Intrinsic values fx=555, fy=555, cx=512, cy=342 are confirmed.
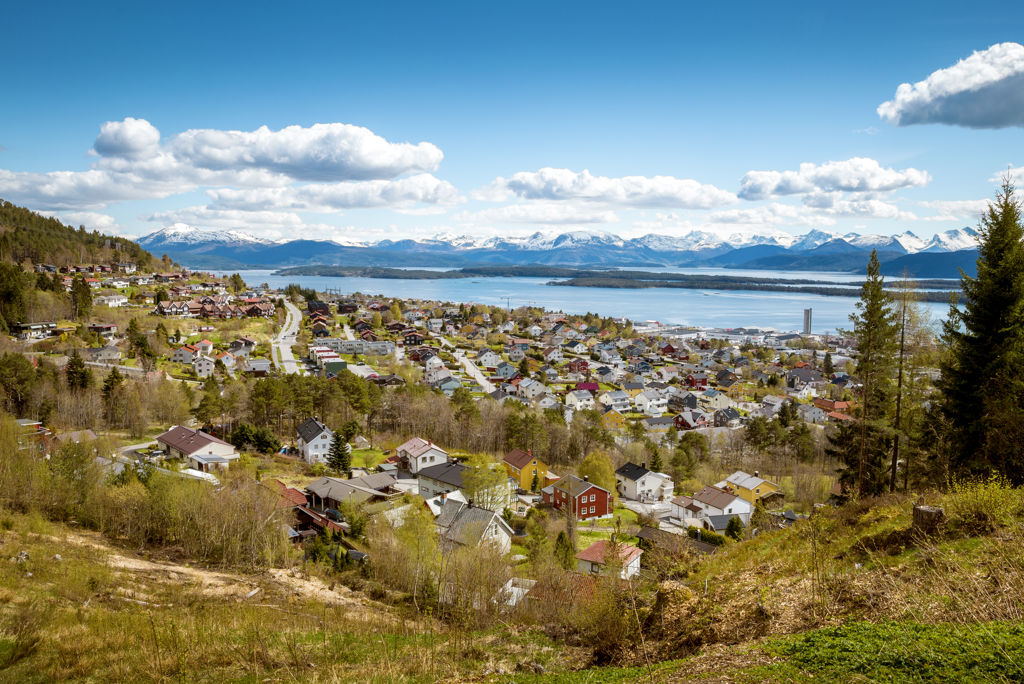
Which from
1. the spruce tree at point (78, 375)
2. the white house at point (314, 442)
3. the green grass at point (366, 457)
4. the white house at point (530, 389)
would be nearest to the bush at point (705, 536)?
the green grass at point (366, 457)

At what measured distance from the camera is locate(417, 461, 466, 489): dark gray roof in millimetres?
21469

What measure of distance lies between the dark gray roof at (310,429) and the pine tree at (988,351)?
23052 millimetres

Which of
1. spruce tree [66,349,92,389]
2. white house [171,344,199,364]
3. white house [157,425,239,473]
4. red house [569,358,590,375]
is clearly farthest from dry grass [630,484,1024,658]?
red house [569,358,590,375]

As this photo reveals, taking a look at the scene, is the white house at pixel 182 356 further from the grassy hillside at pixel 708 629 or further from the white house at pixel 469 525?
the grassy hillside at pixel 708 629

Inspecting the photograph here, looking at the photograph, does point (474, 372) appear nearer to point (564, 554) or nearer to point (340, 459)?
point (340, 459)

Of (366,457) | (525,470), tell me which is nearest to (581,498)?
(525,470)

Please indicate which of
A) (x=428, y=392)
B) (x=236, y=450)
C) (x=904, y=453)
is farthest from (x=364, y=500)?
(x=904, y=453)

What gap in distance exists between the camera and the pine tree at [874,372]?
11141mm

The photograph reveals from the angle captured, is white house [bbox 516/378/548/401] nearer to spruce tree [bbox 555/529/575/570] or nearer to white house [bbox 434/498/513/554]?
white house [bbox 434/498/513/554]

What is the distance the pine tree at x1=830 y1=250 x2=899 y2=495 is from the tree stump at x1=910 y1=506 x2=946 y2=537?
6.28 m

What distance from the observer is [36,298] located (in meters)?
41.8

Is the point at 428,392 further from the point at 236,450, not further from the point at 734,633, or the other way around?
the point at 734,633

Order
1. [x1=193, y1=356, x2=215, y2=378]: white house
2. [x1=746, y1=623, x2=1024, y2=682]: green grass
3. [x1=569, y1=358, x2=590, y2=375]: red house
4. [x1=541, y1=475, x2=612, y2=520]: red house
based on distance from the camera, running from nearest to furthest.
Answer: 1. [x1=746, y1=623, x2=1024, y2=682]: green grass
2. [x1=541, y1=475, x2=612, y2=520]: red house
3. [x1=193, y1=356, x2=215, y2=378]: white house
4. [x1=569, y1=358, x2=590, y2=375]: red house

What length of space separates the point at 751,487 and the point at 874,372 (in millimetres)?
14244
